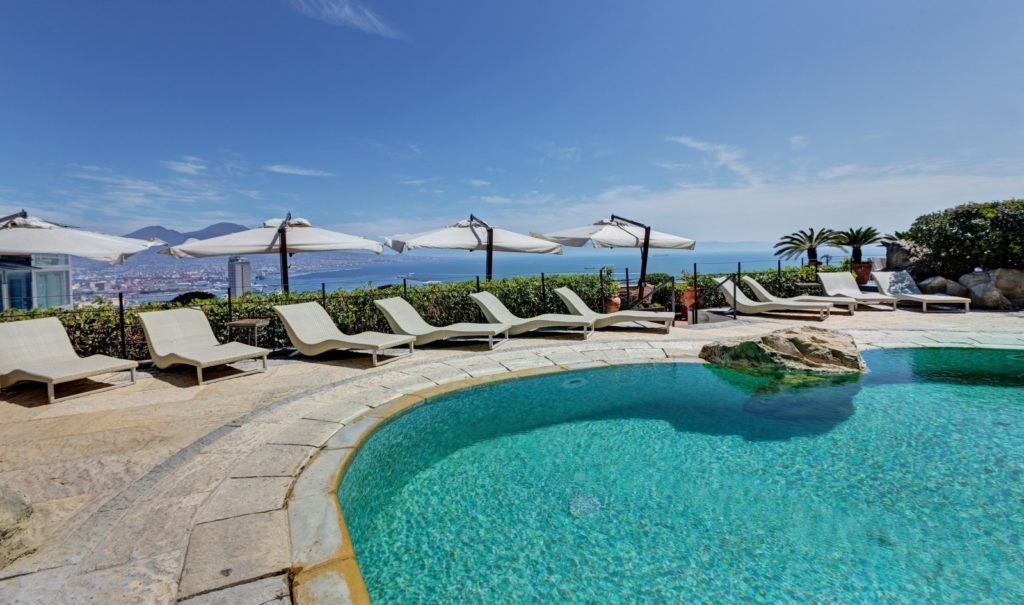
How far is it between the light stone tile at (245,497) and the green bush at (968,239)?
694 inches

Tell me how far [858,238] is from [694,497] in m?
19.7

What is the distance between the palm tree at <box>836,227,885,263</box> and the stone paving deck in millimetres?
15866

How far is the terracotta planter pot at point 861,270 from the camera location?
15.2 meters

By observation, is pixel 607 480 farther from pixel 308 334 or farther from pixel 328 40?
pixel 328 40

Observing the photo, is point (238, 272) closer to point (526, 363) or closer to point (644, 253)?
point (526, 363)

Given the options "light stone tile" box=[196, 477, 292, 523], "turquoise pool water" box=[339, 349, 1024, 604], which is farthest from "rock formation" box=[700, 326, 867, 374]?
"light stone tile" box=[196, 477, 292, 523]

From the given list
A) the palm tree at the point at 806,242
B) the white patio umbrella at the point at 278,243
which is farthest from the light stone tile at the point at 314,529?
the palm tree at the point at 806,242

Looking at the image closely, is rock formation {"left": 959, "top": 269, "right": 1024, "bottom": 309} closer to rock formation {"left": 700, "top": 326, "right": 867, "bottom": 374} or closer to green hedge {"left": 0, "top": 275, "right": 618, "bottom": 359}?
rock formation {"left": 700, "top": 326, "right": 867, "bottom": 374}

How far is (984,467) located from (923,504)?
1.08 metres

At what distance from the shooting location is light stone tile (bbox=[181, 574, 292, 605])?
6.08 ft

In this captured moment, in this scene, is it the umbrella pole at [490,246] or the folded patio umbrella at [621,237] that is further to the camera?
the folded patio umbrella at [621,237]

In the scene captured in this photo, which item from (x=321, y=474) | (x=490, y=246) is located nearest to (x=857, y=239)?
(x=490, y=246)

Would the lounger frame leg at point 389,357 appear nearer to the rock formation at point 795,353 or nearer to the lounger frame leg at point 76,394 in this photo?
the lounger frame leg at point 76,394

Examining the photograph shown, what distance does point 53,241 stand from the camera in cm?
701
